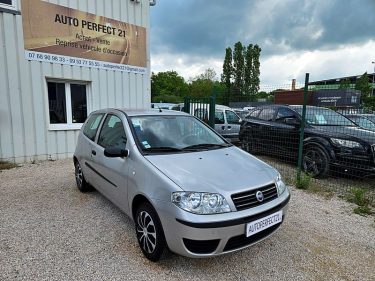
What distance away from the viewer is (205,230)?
2199 mm

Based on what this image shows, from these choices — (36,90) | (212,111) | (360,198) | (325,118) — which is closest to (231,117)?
(212,111)

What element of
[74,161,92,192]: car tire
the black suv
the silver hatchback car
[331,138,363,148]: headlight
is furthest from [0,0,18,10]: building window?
[331,138,363,148]: headlight

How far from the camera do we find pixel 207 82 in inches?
1973

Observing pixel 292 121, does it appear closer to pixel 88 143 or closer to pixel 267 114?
pixel 267 114

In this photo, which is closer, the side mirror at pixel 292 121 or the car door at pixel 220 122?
the side mirror at pixel 292 121


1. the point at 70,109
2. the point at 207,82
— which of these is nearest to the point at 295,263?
the point at 70,109

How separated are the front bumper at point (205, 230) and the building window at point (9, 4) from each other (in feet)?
22.3

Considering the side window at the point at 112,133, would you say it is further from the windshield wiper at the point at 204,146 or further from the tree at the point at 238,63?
the tree at the point at 238,63

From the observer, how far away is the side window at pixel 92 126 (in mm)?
4152

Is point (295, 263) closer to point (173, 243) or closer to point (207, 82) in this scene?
point (173, 243)

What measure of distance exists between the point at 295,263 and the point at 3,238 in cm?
337

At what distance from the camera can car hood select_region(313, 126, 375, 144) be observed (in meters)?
5.04

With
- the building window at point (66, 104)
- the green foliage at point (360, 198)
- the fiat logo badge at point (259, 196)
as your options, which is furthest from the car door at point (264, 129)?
the building window at point (66, 104)

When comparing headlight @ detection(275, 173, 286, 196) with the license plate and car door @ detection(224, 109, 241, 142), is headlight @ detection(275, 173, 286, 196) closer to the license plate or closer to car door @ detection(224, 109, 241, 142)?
the license plate
